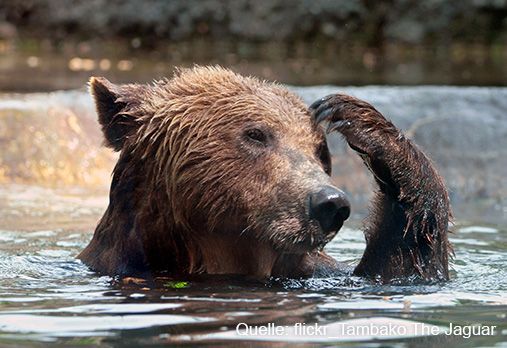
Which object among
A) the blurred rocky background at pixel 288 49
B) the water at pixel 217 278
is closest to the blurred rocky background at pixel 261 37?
the blurred rocky background at pixel 288 49

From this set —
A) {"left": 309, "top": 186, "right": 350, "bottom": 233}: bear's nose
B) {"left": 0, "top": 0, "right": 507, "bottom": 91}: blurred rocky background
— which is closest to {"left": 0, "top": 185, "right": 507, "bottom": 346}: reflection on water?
{"left": 309, "top": 186, "right": 350, "bottom": 233}: bear's nose

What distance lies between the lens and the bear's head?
5555 millimetres

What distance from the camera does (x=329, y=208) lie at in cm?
515

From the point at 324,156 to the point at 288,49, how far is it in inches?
526

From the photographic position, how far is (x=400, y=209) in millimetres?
5992


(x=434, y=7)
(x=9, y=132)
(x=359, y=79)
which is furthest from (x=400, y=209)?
(x=434, y=7)

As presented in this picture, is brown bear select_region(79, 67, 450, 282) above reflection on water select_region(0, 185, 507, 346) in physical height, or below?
above

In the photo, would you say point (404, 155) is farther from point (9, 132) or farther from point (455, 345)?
point (9, 132)

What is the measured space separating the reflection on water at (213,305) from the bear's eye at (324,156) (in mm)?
565

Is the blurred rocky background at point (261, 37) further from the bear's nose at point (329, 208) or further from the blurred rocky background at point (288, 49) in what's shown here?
the bear's nose at point (329, 208)

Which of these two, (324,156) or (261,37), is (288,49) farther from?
A: (324,156)

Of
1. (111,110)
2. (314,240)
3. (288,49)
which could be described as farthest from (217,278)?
(288,49)

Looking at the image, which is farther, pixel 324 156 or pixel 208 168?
pixel 324 156

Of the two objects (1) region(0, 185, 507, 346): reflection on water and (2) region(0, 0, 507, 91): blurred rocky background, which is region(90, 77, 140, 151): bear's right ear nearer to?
(1) region(0, 185, 507, 346): reflection on water
